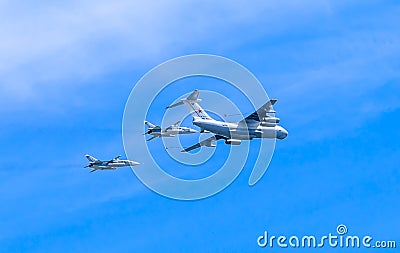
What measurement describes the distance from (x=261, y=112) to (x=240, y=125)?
17.5 feet

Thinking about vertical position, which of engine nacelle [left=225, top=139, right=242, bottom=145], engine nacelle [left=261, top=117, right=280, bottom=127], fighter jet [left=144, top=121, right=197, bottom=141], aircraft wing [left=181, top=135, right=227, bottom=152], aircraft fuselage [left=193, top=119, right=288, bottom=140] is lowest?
engine nacelle [left=225, top=139, right=242, bottom=145]

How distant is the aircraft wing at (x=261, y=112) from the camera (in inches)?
5748

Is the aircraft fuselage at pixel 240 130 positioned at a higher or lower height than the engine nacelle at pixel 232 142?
higher

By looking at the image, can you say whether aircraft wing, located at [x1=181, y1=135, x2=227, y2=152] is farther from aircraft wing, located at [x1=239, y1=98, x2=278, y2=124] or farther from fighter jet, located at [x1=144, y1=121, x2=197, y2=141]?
fighter jet, located at [x1=144, y1=121, x2=197, y2=141]

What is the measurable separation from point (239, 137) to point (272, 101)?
12211 millimetres

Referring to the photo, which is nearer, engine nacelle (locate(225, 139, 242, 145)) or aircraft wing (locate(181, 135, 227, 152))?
engine nacelle (locate(225, 139, 242, 145))

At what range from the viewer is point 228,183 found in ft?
412

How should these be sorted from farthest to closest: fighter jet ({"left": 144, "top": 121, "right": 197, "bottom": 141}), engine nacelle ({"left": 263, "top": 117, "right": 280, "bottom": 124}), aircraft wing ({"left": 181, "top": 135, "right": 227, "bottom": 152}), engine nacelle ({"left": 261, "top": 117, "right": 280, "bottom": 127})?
1. fighter jet ({"left": 144, "top": 121, "right": 197, "bottom": 141})
2. aircraft wing ({"left": 181, "top": 135, "right": 227, "bottom": 152})
3. engine nacelle ({"left": 261, "top": 117, "right": 280, "bottom": 127})
4. engine nacelle ({"left": 263, "top": 117, "right": 280, "bottom": 124})

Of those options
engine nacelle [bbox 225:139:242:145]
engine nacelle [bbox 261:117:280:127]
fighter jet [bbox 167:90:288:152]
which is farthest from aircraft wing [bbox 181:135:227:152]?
engine nacelle [bbox 261:117:280:127]

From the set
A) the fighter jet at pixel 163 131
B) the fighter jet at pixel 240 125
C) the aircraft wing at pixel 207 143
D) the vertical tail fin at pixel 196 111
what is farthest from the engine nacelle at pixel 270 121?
the fighter jet at pixel 163 131

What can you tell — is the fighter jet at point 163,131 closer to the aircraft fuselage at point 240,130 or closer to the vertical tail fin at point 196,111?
the vertical tail fin at point 196,111

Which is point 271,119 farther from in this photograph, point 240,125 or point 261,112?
point 240,125

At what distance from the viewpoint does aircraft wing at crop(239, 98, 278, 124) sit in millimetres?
146000

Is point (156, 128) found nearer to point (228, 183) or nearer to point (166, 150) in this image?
point (166, 150)
